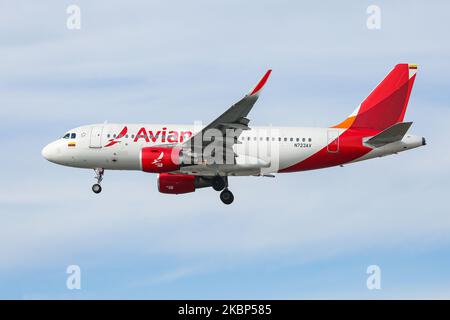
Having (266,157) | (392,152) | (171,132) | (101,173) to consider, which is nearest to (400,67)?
(392,152)

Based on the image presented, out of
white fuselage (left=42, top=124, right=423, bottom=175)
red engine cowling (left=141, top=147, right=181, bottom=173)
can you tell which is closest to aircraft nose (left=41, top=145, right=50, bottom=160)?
white fuselage (left=42, top=124, right=423, bottom=175)

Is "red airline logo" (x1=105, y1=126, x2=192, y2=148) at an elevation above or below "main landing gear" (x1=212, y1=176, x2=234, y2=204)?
above

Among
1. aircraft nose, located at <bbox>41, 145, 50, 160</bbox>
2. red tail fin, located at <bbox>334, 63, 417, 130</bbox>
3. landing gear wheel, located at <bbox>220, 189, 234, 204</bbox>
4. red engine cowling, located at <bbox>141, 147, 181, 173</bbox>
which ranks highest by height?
red tail fin, located at <bbox>334, 63, 417, 130</bbox>

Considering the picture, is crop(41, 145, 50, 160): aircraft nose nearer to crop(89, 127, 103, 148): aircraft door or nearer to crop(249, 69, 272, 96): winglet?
crop(89, 127, 103, 148): aircraft door

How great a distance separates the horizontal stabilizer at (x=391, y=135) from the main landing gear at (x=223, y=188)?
10045mm

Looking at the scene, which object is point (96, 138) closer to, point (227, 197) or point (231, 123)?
point (227, 197)

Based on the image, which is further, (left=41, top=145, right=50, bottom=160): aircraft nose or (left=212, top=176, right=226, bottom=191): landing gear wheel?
(left=41, top=145, right=50, bottom=160): aircraft nose

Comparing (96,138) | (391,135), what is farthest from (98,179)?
(391,135)

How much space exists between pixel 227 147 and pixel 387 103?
12471 mm

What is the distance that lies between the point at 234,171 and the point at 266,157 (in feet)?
7.84

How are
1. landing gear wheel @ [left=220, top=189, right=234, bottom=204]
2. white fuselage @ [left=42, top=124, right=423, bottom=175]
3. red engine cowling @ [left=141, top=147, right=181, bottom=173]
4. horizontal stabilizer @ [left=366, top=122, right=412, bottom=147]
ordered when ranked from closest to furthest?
horizontal stabilizer @ [left=366, top=122, right=412, bottom=147]
red engine cowling @ [left=141, top=147, right=181, bottom=173]
white fuselage @ [left=42, top=124, right=423, bottom=175]
landing gear wheel @ [left=220, top=189, right=234, bottom=204]

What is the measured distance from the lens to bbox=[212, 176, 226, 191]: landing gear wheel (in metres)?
66.4

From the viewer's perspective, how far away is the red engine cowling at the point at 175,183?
6769 cm

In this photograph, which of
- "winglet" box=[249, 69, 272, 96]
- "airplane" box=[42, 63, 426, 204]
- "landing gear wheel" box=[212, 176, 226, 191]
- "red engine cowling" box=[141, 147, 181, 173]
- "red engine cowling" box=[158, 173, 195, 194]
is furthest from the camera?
"red engine cowling" box=[158, 173, 195, 194]
